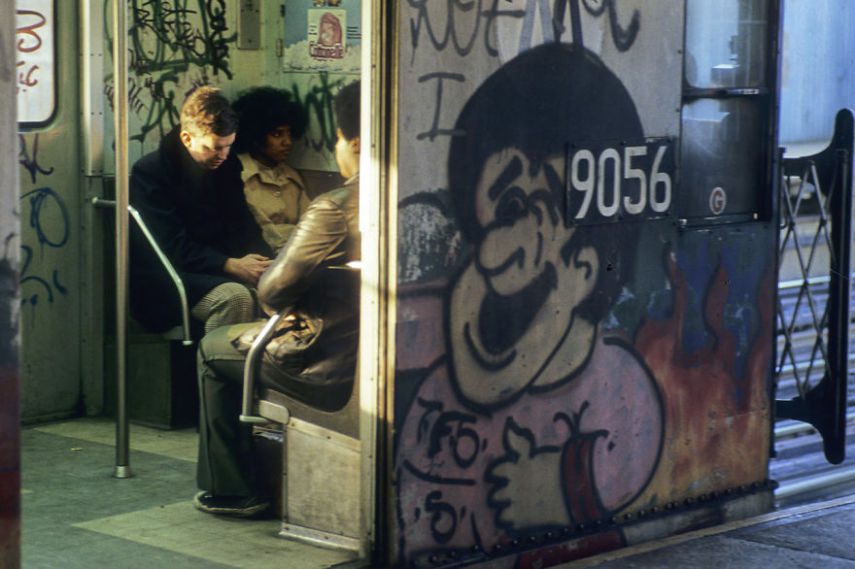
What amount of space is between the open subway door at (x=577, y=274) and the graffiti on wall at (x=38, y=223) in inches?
112

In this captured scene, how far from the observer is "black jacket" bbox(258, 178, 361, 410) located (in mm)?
5293

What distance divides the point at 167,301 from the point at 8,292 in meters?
3.13

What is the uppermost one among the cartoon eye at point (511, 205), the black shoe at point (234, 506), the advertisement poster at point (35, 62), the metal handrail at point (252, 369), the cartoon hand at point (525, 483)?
the advertisement poster at point (35, 62)

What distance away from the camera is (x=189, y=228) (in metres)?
7.33

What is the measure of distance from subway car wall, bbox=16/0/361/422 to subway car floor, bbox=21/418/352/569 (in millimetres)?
424

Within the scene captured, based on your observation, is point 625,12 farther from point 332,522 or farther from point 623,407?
point 332,522

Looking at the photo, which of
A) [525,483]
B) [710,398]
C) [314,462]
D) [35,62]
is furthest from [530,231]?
[35,62]

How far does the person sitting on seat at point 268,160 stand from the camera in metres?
7.91

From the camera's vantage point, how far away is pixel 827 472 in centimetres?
720

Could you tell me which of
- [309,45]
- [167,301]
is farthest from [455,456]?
[309,45]

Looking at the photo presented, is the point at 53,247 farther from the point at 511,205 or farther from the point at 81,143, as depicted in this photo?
the point at 511,205

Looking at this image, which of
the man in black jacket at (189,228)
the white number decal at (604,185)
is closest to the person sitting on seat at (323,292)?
the white number decal at (604,185)

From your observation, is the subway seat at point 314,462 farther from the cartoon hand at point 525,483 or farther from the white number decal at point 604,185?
the white number decal at point 604,185

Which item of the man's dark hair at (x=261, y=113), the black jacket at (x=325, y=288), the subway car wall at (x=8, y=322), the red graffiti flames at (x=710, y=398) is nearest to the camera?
the subway car wall at (x=8, y=322)
